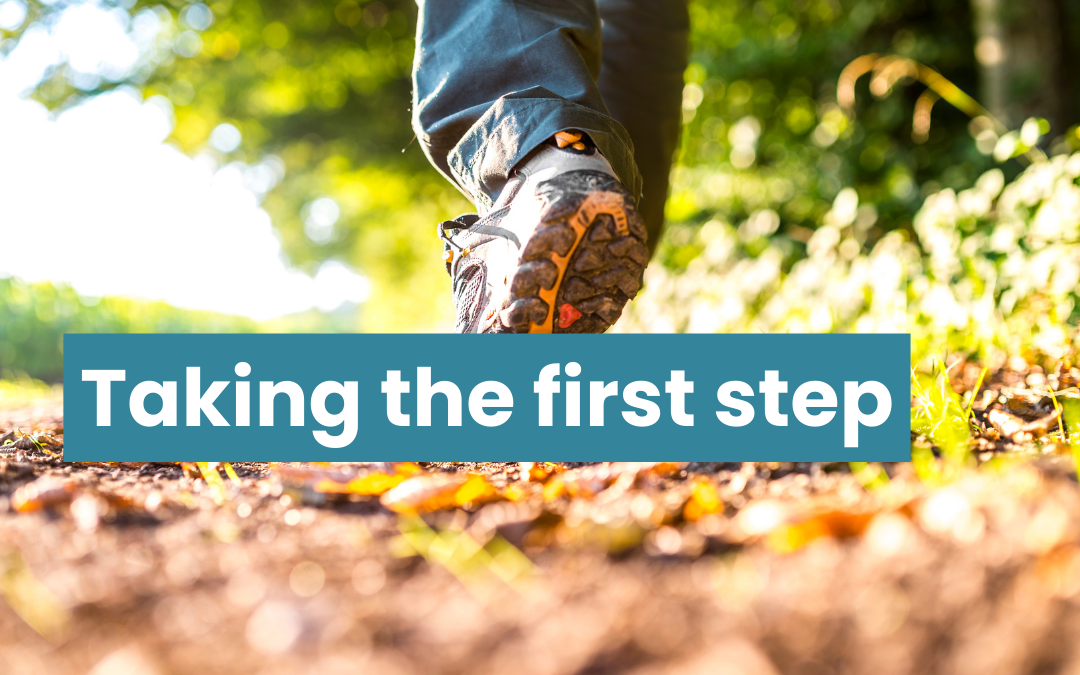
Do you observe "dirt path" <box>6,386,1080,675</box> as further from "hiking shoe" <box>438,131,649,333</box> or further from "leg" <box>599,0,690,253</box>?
"leg" <box>599,0,690,253</box>

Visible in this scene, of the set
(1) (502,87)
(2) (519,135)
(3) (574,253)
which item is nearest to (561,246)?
(3) (574,253)

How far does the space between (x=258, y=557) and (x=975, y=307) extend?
2259 mm

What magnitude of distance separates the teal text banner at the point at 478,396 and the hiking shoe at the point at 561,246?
67mm

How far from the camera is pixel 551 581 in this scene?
66cm

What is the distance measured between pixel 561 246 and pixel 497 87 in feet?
1.57

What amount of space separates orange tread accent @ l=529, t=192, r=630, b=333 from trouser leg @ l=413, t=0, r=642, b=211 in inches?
7.9

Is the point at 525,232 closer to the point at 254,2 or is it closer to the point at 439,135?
the point at 439,135

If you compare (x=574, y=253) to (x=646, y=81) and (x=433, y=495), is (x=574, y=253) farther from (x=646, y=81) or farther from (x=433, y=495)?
(x=646, y=81)

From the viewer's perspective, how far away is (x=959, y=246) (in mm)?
2479

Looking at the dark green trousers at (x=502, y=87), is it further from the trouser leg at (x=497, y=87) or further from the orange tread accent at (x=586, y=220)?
the orange tread accent at (x=586, y=220)

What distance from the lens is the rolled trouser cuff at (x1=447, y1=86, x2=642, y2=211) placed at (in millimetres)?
1327

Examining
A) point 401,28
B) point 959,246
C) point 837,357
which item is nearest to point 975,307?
point 959,246

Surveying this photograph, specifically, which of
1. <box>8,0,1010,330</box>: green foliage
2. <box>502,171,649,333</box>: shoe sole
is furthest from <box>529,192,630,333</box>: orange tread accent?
<box>8,0,1010,330</box>: green foliage

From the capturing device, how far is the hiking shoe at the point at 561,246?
120 centimetres
